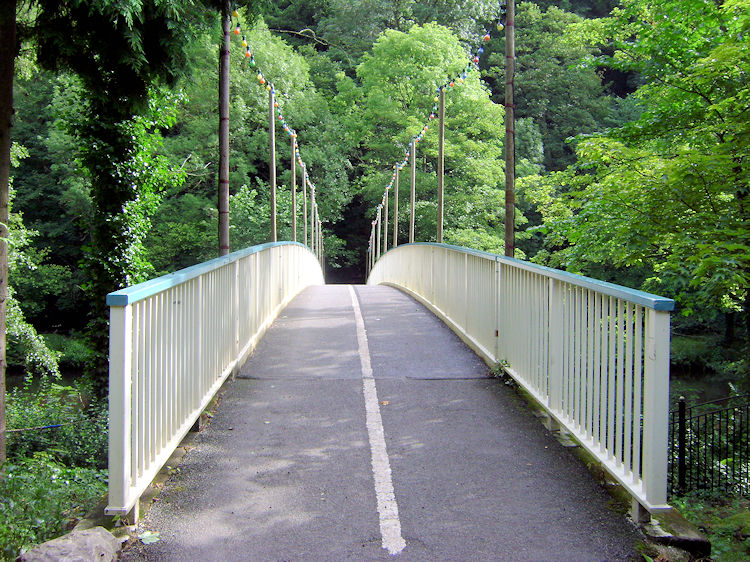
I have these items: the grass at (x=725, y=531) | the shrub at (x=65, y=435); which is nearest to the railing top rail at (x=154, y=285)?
the grass at (x=725, y=531)

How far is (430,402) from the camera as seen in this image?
654cm

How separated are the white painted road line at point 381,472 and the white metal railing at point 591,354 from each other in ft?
4.21

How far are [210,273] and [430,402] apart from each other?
7.50 feet

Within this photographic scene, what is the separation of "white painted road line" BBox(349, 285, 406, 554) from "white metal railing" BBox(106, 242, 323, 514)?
1.31 meters

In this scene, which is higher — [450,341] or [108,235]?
[108,235]

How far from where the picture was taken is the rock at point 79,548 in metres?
3.15

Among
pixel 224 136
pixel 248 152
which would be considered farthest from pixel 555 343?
pixel 248 152

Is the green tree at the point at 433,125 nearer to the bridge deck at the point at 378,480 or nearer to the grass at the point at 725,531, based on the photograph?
the grass at the point at 725,531

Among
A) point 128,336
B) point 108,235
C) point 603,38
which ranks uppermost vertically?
point 603,38

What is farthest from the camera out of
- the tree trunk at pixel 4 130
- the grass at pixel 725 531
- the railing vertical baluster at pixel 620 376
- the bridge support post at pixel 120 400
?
the tree trunk at pixel 4 130

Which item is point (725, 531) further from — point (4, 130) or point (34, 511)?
point (4, 130)

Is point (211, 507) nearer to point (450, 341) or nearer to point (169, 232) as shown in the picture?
point (450, 341)

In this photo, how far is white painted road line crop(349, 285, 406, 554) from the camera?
3.79 meters

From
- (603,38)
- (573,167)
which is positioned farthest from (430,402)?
(603,38)
